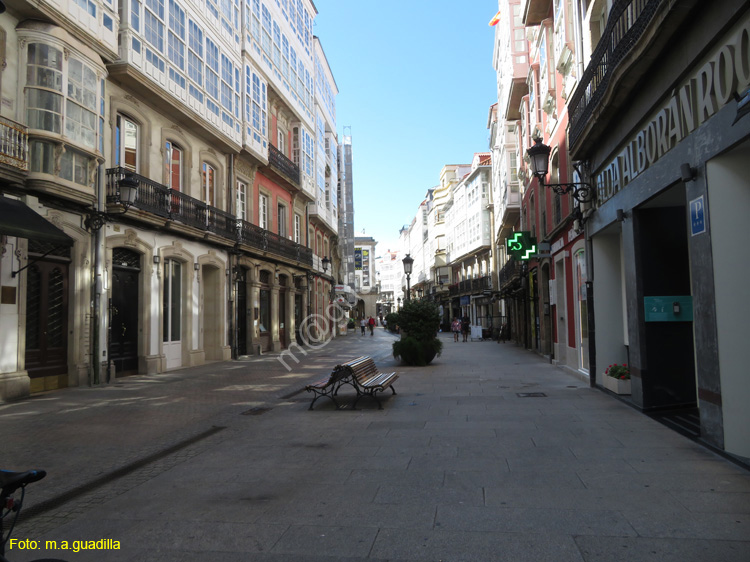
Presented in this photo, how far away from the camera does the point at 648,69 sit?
25.0ft

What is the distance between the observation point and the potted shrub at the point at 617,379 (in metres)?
10.1

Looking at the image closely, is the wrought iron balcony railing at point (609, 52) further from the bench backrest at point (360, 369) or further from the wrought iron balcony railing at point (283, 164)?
the wrought iron balcony railing at point (283, 164)

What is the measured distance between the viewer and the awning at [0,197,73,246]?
9.55 metres

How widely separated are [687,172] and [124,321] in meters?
13.8

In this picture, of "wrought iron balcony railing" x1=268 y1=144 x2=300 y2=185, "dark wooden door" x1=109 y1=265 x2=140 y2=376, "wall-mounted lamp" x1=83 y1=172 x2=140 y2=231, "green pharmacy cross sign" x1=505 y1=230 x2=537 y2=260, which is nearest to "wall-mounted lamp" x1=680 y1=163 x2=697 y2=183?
"wall-mounted lamp" x1=83 y1=172 x2=140 y2=231

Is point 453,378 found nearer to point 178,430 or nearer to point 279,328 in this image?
point 178,430

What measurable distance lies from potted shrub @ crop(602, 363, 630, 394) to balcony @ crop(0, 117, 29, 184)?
11672 mm

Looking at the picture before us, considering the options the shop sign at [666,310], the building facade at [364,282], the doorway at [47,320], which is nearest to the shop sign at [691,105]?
the shop sign at [666,310]

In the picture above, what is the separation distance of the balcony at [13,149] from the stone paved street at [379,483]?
4.37m

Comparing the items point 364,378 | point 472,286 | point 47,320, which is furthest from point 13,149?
point 472,286

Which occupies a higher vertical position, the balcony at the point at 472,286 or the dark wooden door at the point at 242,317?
the balcony at the point at 472,286

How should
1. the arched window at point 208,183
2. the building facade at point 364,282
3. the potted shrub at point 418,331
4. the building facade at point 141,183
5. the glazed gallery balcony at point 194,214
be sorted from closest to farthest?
the building facade at point 141,183 → the glazed gallery balcony at point 194,214 → the potted shrub at point 418,331 → the arched window at point 208,183 → the building facade at point 364,282

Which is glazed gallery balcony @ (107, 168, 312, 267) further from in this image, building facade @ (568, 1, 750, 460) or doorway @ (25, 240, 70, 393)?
building facade @ (568, 1, 750, 460)

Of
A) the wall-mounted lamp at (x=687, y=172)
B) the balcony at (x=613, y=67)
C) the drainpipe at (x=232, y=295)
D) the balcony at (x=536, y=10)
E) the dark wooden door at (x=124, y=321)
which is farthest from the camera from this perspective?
the drainpipe at (x=232, y=295)
